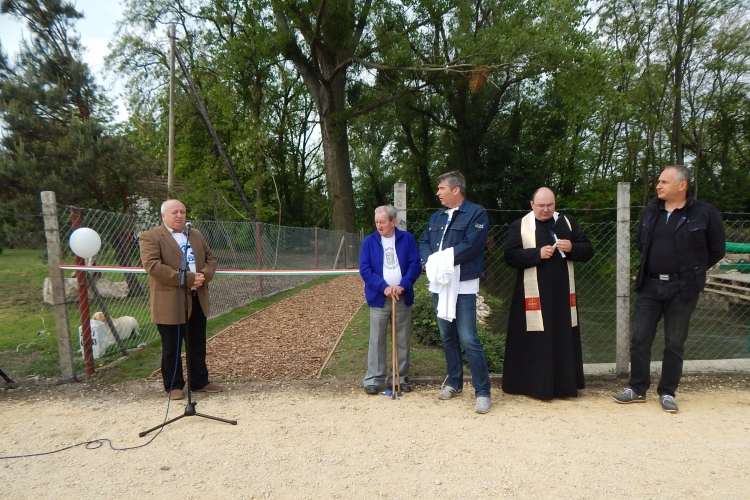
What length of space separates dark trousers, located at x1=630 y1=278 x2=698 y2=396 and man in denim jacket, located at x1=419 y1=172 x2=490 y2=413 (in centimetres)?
136

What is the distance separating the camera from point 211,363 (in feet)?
18.4

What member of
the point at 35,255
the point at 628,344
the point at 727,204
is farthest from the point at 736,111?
the point at 35,255

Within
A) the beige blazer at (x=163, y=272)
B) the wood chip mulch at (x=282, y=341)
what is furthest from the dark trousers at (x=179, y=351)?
the wood chip mulch at (x=282, y=341)

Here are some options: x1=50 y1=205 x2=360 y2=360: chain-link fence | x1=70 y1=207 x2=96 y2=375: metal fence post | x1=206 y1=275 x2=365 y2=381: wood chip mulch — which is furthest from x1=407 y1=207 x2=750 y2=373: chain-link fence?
x1=70 y1=207 x2=96 y2=375: metal fence post

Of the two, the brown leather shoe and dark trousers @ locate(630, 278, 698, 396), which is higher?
dark trousers @ locate(630, 278, 698, 396)

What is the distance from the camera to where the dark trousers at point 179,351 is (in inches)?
170

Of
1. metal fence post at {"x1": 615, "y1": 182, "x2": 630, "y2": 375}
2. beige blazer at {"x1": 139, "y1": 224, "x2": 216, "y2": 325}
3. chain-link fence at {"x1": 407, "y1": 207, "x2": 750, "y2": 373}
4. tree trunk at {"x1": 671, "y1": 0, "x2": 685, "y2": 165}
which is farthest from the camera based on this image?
tree trunk at {"x1": 671, "y1": 0, "x2": 685, "y2": 165}

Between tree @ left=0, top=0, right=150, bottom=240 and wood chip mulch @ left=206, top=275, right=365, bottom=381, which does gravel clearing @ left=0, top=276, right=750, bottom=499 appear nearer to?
wood chip mulch @ left=206, top=275, right=365, bottom=381

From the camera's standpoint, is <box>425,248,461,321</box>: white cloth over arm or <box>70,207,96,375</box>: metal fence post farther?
<box>70,207,96,375</box>: metal fence post

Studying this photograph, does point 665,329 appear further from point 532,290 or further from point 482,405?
point 482,405

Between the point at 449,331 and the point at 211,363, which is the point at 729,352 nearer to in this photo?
the point at 449,331

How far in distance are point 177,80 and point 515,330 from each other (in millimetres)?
23543

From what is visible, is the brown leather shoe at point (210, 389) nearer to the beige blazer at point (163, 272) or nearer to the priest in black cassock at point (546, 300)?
the beige blazer at point (163, 272)

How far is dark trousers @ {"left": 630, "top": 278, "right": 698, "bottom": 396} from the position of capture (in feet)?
13.0
